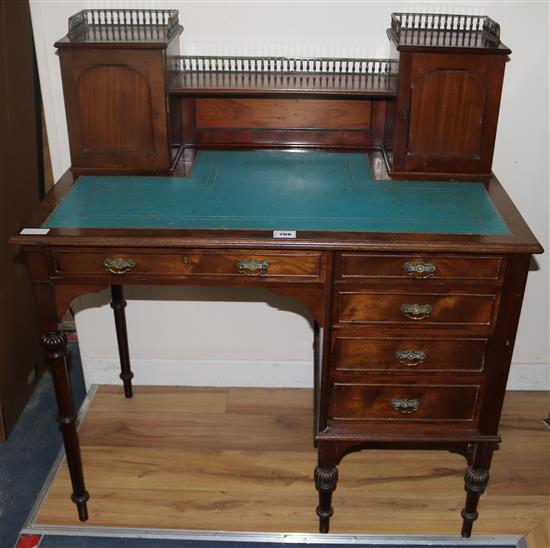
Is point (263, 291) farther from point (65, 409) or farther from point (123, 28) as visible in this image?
point (123, 28)

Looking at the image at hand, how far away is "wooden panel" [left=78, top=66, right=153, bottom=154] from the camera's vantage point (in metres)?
2.54

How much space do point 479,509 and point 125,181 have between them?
1.79 metres

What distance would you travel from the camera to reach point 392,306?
2.34 metres

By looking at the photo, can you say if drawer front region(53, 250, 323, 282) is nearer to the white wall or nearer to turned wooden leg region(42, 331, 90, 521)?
turned wooden leg region(42, 331, 90, 521)

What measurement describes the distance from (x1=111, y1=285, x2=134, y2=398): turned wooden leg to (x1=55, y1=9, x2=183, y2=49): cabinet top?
3.33 feet

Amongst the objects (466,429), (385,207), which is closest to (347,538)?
(466,429)

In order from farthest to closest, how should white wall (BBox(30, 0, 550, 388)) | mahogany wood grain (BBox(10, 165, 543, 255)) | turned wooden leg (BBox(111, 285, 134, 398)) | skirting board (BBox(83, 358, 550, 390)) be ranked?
skirting board (BBox(83, 358, 550, 390)) → turned wooden leg (BBox(111, 285, 134, 398)) → white wall (BBox(30, 0, 550, 388)) → mahogany wood grain (BBox(10, 165, 543, 255))

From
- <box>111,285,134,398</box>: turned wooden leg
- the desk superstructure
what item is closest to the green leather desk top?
the desk superstructure

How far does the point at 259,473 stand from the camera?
117 inches

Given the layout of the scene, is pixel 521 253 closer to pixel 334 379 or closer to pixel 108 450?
pixel 334 379

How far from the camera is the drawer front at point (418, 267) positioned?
88.7 inches

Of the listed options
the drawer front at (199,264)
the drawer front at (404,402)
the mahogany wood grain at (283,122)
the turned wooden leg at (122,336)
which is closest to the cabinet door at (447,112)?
the mahogany wood grain at (283,122)

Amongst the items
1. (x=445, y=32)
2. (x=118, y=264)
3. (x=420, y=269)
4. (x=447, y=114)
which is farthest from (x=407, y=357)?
(x=445, y=32)

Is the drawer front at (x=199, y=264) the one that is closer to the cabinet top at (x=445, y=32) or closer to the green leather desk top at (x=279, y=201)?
the green leather desk top at (x=279, y=201)
